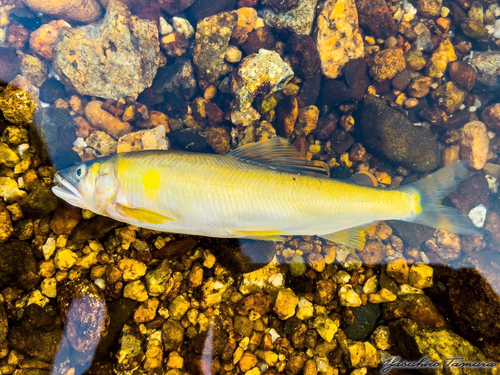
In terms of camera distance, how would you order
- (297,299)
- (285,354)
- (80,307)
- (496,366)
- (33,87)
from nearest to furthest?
(496,366) < (80,307) < (285,354) < (297,299) < (33,87)

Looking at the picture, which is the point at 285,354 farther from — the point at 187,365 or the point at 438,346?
the point at 438,346

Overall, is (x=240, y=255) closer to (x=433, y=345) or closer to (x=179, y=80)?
(x=433, y=345)

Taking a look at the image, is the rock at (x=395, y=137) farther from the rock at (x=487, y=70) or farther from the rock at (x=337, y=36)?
the rock at (x=487, y=70)

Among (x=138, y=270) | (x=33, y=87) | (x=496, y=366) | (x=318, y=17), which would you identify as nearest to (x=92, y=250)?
(x=138, y=270)

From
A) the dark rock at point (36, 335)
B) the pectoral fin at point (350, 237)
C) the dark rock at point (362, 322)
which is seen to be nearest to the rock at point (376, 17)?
the pectoral fin at point (350, 237)

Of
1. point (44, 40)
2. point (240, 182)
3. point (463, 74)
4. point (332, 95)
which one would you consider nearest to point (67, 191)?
point (240, 182)

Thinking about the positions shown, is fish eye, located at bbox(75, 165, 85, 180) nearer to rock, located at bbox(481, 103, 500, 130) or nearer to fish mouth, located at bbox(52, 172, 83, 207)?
fish mouth, located at bbox(52, 172, 83, 207)
